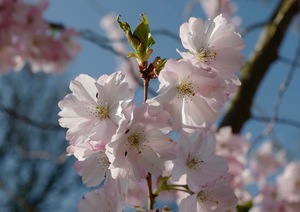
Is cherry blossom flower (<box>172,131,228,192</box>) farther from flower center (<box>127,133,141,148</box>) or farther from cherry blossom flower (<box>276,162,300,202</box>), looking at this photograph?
cherry blossom flower (<box>276,162,300,202</box>)


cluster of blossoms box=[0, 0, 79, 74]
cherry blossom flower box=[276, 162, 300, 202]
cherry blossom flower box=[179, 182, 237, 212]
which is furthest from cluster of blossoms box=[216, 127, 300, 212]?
cluster of blossoms box=[0, 0, 79, 74]

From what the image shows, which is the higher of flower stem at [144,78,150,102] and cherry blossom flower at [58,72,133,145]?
flower stem at [144,78,150,102]

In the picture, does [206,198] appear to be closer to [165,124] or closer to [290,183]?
[165,124]

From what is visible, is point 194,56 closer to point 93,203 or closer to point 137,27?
point 137,27

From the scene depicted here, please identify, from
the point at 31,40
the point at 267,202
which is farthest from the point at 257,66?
the point at 31,40

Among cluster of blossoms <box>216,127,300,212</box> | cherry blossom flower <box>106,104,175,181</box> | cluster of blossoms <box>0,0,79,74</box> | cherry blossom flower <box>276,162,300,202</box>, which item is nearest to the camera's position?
cherry blossom flower <box>106,104,175,181</box>

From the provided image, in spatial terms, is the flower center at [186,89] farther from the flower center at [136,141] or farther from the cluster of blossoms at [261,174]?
the cluster of blossoms at [261,174]

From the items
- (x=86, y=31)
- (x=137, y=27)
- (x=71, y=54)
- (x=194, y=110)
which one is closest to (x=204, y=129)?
(x=194, y=110)

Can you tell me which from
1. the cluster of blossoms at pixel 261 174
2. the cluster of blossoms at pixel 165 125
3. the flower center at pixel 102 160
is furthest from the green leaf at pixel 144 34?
the cluster of blossoms at pixel 261 174
